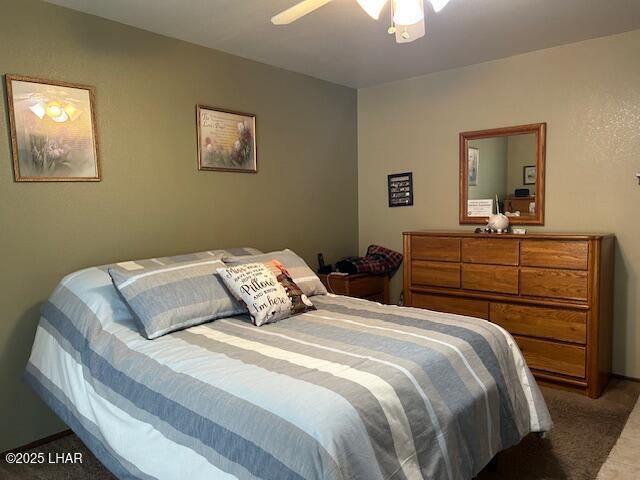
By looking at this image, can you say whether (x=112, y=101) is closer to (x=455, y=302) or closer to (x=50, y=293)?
(x=50, y=293)

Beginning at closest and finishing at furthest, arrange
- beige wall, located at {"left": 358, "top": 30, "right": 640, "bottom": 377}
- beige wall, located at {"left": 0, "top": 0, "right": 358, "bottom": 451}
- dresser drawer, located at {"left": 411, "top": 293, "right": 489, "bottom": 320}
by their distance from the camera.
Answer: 1. beige wall, located at {"left": 0, "top": 0, "right": 358, "bottom": 451}
2. beige wall, located at {"left": 358, "top": 30, "right": 640, "bottom": 377}
3. dresser drawer, located at {"left": 411, "top": 293, "right": 489, "bottom": 320}

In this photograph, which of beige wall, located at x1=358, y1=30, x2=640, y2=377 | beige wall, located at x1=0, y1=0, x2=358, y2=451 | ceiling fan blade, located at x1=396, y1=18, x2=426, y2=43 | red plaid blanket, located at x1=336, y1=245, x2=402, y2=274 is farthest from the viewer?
red plaid blanket, located at x1=336, y1=245, x2=402, y2=274

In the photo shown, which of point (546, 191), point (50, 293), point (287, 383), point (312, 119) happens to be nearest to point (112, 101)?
point (50, 293)

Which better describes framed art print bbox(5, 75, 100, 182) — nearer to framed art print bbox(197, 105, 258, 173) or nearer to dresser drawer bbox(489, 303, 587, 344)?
framed art print bbox(197, 105, 258, 173)

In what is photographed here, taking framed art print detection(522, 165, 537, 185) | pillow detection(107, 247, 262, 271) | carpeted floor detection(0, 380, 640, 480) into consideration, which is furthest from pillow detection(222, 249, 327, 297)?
framed art print detection(522, 165, 537, 185)

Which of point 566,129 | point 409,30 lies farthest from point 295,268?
point 566,129

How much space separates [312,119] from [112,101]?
66.2 inches

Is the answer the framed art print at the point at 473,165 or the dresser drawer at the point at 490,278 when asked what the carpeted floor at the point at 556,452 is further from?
the framed art print at the point at 473,165

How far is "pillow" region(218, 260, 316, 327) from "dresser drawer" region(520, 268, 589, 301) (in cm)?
152

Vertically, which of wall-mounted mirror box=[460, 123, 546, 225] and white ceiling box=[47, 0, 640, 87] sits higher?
white ceiling box=[47, 0, 640, 87]

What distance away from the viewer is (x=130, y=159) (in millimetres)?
2689

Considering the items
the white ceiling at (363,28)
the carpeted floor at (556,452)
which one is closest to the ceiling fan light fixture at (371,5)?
the white ceiling at (363,28)

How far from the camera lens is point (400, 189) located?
4.03 m

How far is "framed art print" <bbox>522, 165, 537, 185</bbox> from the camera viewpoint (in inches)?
129
